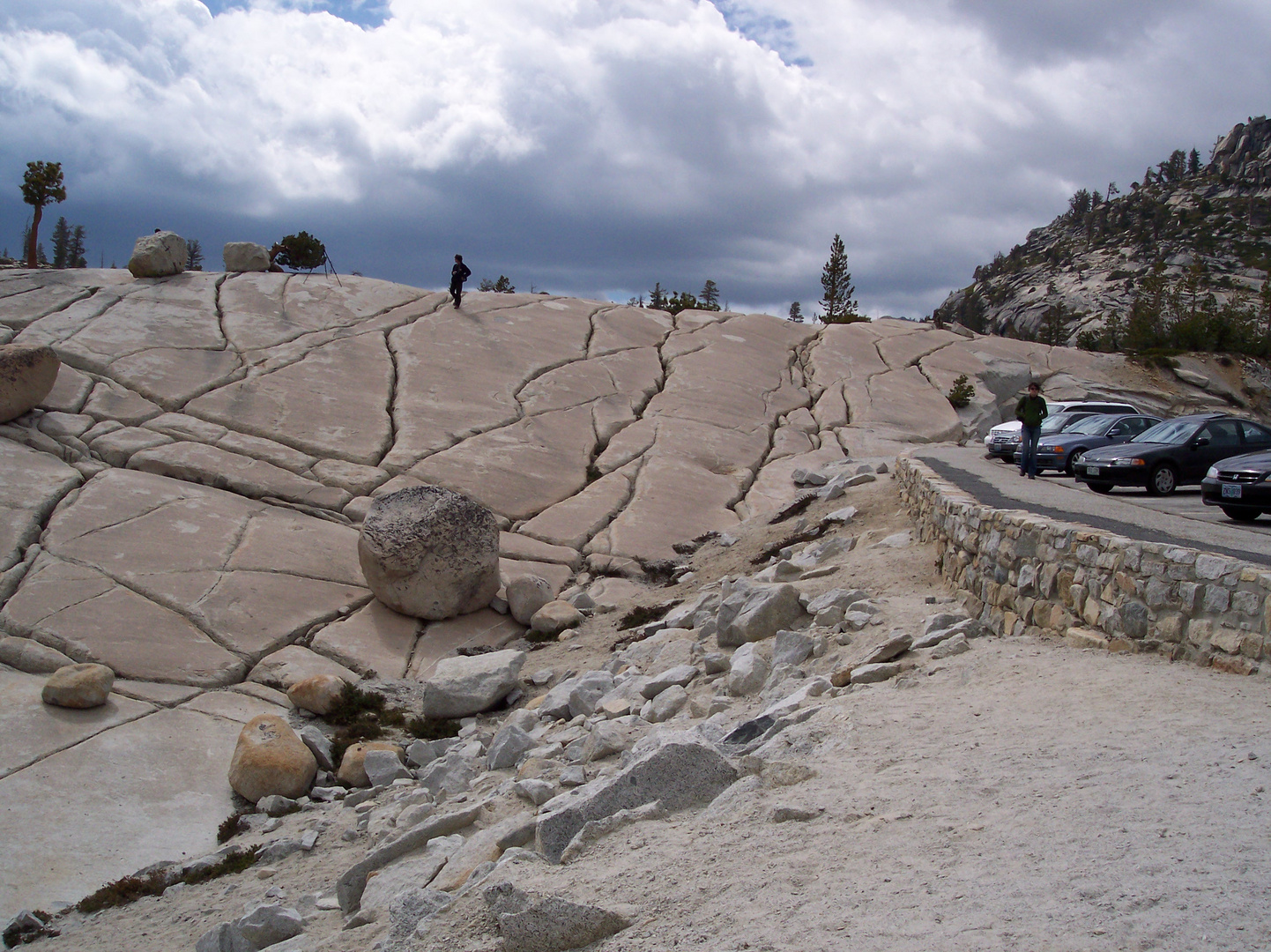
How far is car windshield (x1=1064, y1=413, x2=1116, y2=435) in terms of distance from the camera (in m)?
19.1

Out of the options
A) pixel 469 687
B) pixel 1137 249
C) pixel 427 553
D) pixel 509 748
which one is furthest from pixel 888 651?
pixel 1137 249

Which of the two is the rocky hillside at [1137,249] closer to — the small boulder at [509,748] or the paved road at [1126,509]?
the paved road at [1126,509]

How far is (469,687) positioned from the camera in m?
10.8

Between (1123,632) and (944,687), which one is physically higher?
(1123,632)

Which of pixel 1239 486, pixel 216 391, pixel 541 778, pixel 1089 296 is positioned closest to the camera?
pixel 541 778

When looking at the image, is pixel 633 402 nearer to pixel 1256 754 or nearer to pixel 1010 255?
pixel 1256 754

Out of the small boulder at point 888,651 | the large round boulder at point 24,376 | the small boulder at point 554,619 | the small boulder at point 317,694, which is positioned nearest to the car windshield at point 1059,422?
the small boulder at point 554,619

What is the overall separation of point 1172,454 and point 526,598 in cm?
1139

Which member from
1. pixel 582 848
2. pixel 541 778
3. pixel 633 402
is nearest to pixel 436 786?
pixel 541 778

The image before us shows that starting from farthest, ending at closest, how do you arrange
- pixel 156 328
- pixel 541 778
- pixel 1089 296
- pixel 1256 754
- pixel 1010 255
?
1. pixel 1010 255
2. pixel 1089 296
3. pixel 156 328
4. pixel 541 778
5. pixel 1256 754

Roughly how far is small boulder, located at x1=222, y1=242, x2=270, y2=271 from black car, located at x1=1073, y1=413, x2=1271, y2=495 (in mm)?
21399

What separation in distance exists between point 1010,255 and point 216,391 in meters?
97.1

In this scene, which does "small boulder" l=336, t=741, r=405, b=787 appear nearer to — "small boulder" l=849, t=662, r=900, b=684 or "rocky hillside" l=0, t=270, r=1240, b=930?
"rocky hillside" l=0, t=270, r=1240, b=930

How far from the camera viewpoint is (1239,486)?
10.9 metres
